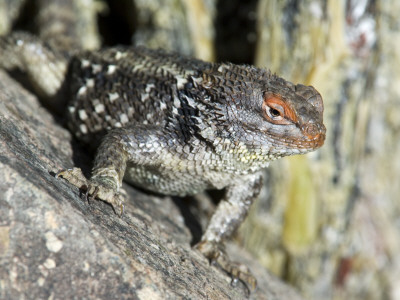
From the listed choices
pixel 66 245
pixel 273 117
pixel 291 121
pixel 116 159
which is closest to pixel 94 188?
pixel 116 159

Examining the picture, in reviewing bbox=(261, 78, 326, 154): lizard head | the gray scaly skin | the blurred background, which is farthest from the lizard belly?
the blurred background

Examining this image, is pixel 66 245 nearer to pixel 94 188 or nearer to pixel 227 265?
pixel 94 188

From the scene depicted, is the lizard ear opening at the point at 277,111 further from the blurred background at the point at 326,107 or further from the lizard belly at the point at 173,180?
the blurred background at the point at 326,107

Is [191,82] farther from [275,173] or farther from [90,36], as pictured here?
[90,36]

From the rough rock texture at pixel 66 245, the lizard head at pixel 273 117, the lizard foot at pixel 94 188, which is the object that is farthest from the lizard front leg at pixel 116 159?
the lizard head at pixel 273 117

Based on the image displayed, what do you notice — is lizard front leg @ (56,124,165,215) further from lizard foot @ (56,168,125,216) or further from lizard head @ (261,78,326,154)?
lizard head @ (261,78,326,154)

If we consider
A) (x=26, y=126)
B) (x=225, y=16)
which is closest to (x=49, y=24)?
(x=225, y=16)
